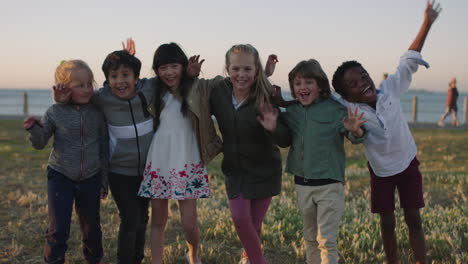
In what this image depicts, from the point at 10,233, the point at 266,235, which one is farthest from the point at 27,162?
the point at 266,235

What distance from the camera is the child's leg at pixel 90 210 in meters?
4.16

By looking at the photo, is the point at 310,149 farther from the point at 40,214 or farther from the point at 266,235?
the point at 40,214

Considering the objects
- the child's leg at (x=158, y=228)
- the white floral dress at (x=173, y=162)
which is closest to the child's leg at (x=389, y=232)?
the white floral dress at (x=173, y=162)

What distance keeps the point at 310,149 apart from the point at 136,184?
1.65 metres

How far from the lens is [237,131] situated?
4.24 metres

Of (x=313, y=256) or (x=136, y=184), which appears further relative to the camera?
(x=136, y=184)

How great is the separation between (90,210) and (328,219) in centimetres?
214

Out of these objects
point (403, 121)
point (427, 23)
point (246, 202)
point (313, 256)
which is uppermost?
point (427, 23)

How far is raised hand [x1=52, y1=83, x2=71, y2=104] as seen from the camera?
3998 millimetres

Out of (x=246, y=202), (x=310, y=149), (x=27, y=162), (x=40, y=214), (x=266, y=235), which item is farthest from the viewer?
(x=27, y=162)

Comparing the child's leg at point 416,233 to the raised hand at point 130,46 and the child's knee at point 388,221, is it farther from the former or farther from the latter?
the raised hand at point 130,46

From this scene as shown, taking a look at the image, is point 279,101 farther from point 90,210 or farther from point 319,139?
point 90,210

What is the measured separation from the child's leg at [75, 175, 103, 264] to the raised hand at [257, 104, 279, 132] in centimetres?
161

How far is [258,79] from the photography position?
13.9ft
